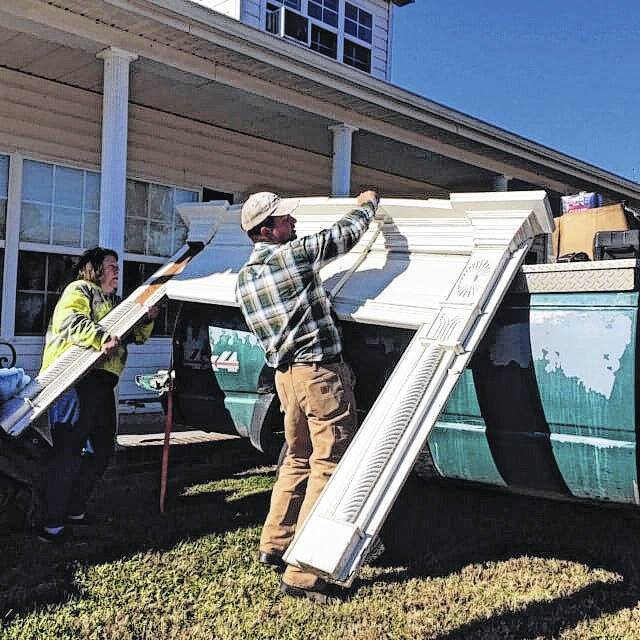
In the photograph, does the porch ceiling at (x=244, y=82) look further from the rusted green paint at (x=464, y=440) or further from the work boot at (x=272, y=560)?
the work boot at (x=272, y=560)

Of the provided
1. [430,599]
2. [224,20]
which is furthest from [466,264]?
[224,20]

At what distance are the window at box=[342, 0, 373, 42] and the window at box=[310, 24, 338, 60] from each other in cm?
39

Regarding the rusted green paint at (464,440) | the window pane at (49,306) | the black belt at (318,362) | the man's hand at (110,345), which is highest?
the window pane at (49,306)

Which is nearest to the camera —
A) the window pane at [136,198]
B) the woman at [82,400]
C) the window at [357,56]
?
the woman at [82,400]

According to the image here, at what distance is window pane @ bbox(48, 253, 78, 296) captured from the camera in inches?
305

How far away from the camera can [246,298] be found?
3.46 metres

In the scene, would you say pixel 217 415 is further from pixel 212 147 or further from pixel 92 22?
pixel 212 147

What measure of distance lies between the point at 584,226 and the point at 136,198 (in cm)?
540

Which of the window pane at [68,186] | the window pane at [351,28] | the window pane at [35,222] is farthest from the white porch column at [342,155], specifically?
the window pane at [351,28]

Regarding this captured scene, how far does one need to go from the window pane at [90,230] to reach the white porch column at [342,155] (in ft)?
9.15

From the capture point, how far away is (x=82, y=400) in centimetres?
412

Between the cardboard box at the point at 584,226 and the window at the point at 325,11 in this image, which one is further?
the window at the point at 325,11

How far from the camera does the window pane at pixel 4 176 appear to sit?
24.0 feet

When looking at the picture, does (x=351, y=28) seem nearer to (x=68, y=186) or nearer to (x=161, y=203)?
(x=161, y=203)
